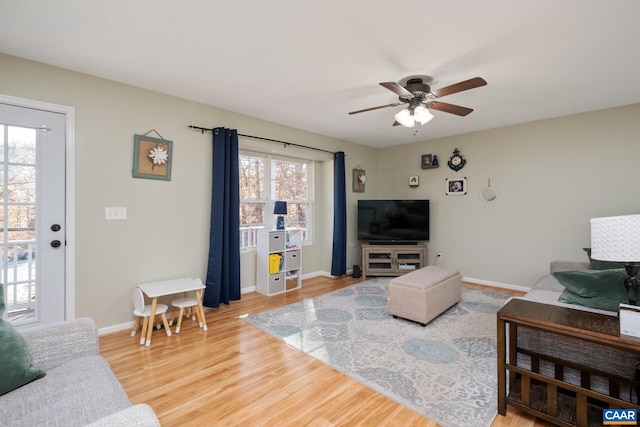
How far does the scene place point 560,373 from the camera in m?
1.54

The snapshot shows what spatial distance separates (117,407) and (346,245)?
425 centimetres

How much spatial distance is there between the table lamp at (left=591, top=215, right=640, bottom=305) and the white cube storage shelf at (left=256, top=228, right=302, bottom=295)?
3.27 metres

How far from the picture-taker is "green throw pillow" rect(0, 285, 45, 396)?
120 cm

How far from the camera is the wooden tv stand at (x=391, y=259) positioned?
486cm

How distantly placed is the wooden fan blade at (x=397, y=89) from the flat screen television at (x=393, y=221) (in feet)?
8.47

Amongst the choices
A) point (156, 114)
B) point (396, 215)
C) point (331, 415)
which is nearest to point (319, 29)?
point (156, 114)

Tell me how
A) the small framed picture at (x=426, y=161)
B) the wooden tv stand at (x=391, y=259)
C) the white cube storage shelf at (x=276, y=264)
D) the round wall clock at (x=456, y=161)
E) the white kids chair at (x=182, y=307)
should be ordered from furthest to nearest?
1. the small framed picture at (x=426, y=161)
2. the wooden tv stand at (x=391, y=259)
3. the round wall clock at (x=456, y=161)
4. the white cube storage shelf at (x=276, y=264)
5. the white kids chair at (x=182, y=307)

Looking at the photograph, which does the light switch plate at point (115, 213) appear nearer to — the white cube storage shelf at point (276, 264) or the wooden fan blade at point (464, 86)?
the white cube storage shelf at point (276, 264)

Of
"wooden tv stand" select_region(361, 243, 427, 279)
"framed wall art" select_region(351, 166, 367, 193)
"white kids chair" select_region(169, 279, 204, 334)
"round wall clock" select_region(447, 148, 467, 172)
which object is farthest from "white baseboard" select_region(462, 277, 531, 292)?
"white kids chair" select_region(169, 279, 204, 334)

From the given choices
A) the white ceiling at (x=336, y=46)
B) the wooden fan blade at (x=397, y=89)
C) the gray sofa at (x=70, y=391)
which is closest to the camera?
the gray sofa at (x=70, y=391)

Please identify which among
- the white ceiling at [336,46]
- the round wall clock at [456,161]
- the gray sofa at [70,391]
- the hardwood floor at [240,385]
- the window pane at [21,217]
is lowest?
the hardwood floor at [240,385]

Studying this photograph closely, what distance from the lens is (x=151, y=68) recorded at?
2545 millimetres

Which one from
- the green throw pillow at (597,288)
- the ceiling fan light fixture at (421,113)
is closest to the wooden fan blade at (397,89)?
the ceiling fan light fixture at (421,113)

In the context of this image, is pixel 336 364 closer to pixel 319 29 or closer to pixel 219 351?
pixel 219 351
